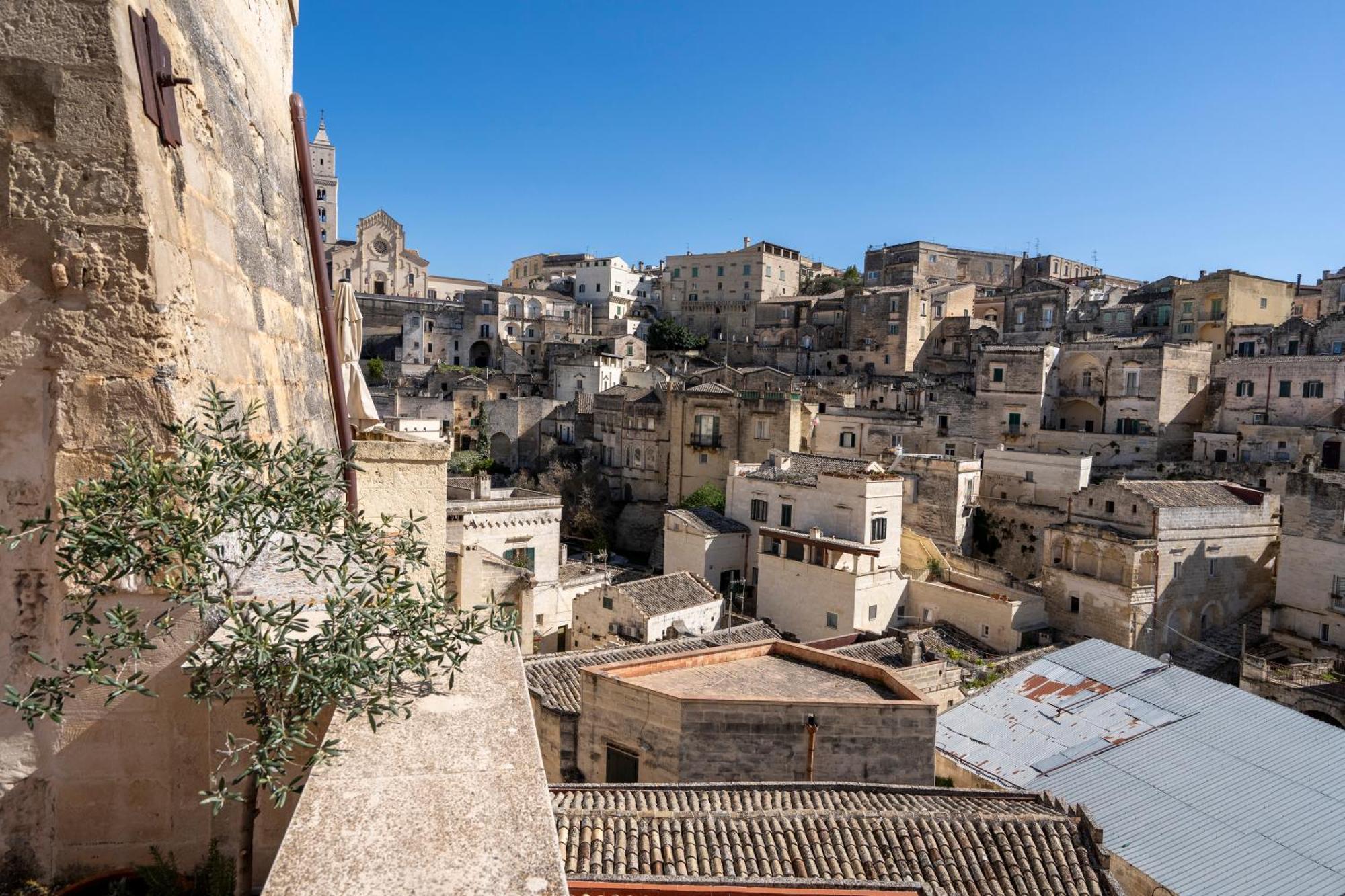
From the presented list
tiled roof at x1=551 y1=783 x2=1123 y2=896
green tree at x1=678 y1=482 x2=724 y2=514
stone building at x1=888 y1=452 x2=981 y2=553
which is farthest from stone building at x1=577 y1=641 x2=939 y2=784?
green tree at x1=678 y1=482 x2=724 y2=514

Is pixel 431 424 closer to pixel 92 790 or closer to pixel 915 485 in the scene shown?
pixel 915 485

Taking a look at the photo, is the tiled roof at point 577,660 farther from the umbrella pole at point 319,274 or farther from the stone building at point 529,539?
the umbrella pole at point 319,274

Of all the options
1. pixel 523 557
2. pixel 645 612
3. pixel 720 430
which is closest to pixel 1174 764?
pixel 645 612

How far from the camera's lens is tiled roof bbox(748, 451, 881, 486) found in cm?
2605

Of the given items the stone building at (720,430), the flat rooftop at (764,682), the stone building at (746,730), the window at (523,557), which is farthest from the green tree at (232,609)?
the stone building at (720,430)

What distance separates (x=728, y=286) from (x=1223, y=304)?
3485cm

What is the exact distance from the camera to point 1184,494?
81.2ft

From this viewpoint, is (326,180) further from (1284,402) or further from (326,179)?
(1284,402)

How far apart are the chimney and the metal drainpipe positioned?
→ 7.89 meters

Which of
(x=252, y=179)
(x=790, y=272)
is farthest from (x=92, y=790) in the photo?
(x=790, y=272)

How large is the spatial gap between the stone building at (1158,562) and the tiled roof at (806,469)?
6.10 m

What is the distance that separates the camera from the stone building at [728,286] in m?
67.0

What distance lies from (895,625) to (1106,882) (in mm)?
15785

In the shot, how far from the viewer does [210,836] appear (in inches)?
107
